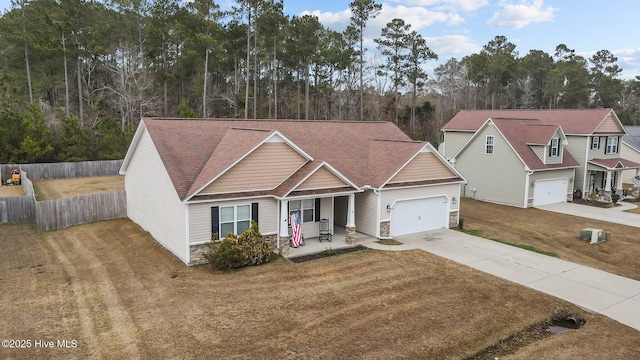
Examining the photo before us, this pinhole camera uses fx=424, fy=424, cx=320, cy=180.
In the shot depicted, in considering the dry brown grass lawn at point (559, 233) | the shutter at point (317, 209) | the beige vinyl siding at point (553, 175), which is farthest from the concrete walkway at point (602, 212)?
the shutter at point (317, 209)

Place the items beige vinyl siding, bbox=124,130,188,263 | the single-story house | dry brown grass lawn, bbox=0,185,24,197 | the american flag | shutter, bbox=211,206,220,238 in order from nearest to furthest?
shutter, bbox=211,206,220,238
the single-story house
beige vinyl siding, bbox=124,130,188,263
the american flag
dry brown grass lawn, bbox=0,185,24,197

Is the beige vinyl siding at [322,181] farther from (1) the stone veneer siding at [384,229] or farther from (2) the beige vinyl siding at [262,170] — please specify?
(1) the stone veneer siding at [384,229]

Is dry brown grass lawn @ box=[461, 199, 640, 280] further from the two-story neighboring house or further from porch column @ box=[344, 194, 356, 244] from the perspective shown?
porch column @ box=[344, 194, 356, 244]

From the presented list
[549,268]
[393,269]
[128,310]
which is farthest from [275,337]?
[549,268]

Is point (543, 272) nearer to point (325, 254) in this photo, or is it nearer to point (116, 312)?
point (325, 254)

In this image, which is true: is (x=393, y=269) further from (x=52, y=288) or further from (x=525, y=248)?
(x=52, y=288)

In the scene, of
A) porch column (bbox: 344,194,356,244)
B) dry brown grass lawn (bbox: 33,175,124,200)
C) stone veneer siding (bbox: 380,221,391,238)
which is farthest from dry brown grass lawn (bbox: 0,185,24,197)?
stone veneer siding (bbox: 380,221,391,238)
